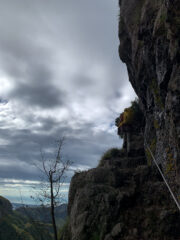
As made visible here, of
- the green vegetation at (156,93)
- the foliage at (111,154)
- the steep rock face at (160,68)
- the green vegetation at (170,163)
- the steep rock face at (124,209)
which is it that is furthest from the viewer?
the foliage at (111,154)

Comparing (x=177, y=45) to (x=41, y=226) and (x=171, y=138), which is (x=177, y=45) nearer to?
(x=171, y=138)

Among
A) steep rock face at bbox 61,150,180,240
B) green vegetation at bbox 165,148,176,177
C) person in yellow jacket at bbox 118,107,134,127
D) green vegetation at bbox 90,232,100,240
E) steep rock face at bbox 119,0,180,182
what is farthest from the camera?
person in yellow jacket at bbox 118,107,134,127

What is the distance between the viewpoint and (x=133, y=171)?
12062mm

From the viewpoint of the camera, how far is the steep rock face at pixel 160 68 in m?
8.77

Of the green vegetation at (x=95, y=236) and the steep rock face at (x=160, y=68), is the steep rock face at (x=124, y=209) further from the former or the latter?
the steep rock face at (x=160, y=68)

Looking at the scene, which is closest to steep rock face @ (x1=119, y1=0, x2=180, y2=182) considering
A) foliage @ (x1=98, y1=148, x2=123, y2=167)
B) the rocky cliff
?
the rocky cliff

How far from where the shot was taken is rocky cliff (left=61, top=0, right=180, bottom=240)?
802 cm

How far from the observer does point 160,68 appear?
1061 cm

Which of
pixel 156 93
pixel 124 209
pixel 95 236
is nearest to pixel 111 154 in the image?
pixel 156 93

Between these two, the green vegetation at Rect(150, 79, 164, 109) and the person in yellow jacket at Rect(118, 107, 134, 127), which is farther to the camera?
the person in yellow jacket at Rect(118, 107, 134, 127)

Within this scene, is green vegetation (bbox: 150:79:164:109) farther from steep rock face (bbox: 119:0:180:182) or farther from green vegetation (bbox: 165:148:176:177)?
green vegetation (bbox: 165:148:176:177)

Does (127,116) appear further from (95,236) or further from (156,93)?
(95,236)

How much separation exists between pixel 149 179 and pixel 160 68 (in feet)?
21.4

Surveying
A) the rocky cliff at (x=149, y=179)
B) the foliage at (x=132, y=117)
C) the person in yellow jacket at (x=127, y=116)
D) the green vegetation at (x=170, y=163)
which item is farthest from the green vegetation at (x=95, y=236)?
the person in yellow jacket at (x=127, y=116)
